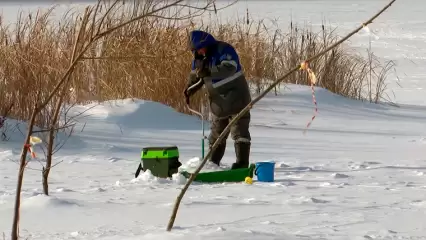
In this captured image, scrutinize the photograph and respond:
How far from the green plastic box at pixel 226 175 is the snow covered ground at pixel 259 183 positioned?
0.14 meters

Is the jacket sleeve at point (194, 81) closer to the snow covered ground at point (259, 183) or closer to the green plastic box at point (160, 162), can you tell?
the green plastic box at point (160, 162)

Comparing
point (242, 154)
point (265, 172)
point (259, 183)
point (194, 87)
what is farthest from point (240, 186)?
point (194, 87)

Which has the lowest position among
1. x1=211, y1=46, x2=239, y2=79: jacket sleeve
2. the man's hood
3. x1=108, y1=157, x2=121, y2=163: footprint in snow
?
x1=108, y1=157, x2=121, y2=163: footprint in snow

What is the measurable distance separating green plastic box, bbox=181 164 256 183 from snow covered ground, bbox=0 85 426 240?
0.16 m

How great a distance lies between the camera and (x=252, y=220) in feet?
16.2

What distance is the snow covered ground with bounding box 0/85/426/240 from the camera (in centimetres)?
473

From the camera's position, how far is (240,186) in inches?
251

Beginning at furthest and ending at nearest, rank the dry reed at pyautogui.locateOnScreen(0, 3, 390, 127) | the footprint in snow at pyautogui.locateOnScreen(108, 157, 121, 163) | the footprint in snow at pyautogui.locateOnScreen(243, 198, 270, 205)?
the dry reed at pyautogui.locateOnScreen(0, 3, 390, 127)
the footprint in snow at pyautogui.locateOnScreen(108, 157, 121, 163)
the footprint in snow at pyautogui.locateOnScreen(243, 198, 270, 205)

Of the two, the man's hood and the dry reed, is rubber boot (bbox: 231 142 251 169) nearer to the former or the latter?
the man's hood

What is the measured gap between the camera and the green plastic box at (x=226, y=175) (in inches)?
257

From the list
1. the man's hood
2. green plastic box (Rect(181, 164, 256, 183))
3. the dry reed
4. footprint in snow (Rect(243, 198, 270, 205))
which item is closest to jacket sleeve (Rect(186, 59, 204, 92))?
the man's hood

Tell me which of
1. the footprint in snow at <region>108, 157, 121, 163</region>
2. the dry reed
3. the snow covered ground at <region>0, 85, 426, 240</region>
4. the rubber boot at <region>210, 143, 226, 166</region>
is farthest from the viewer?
the dry reed

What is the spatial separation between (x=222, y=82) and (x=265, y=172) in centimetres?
85

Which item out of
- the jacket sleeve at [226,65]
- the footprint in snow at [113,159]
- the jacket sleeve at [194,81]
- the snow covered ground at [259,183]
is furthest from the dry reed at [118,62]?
the jacket sleeve at [226,65]
